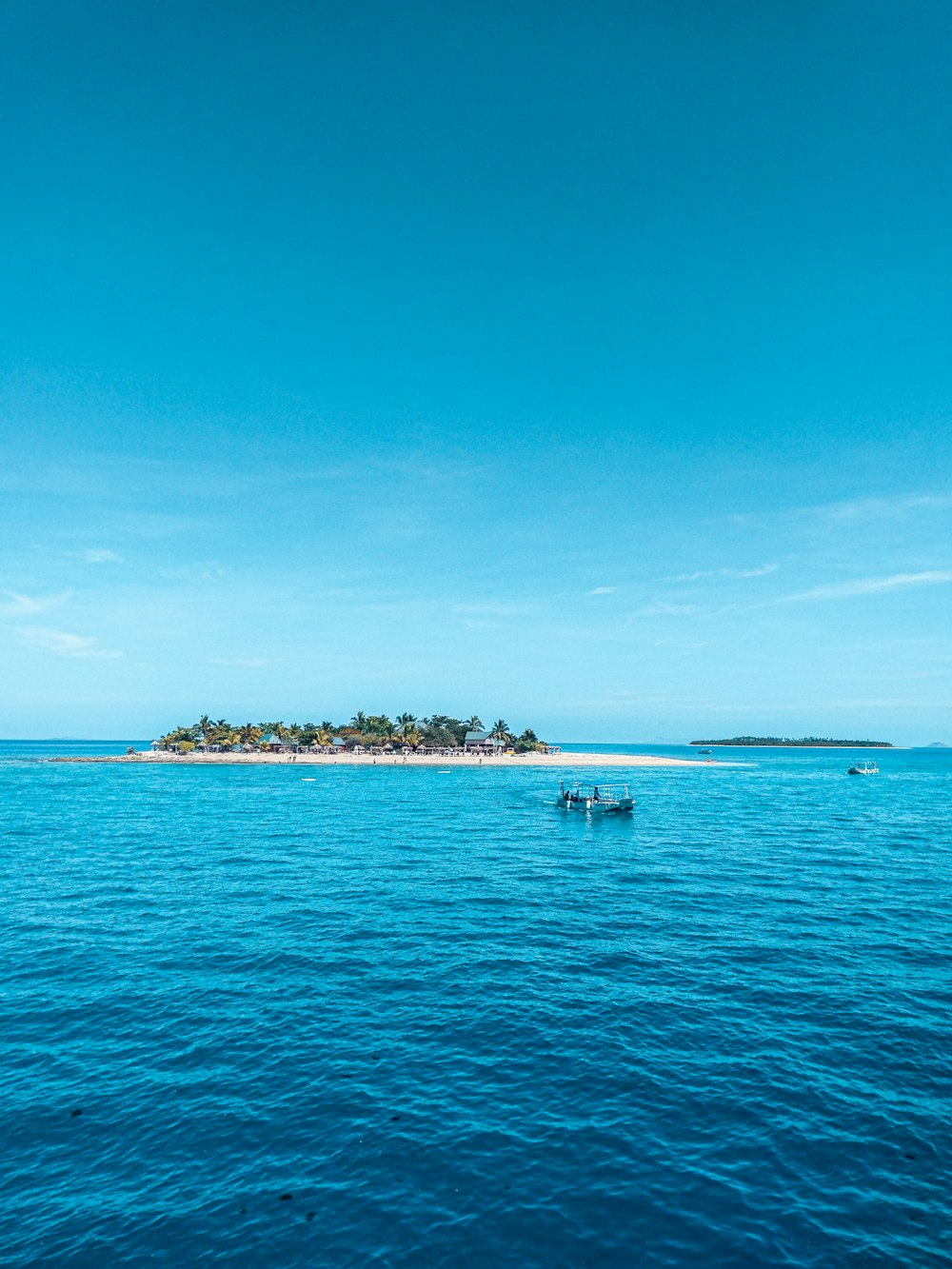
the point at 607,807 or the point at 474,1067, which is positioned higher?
the point at 607,807

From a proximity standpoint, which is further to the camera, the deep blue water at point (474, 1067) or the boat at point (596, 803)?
the boat at point (596, 803)

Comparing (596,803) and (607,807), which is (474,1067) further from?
(596,803)

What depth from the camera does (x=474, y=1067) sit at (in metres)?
24.0

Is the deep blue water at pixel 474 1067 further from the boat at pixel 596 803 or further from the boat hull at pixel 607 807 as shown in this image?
the boat at pixel 596 803

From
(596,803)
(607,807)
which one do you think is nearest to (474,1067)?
(607,807)

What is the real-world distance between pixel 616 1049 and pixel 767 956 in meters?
14.0

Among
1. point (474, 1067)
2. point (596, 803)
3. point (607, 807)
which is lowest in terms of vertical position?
point (474, 1067)

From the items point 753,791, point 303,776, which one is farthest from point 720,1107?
point 303,776

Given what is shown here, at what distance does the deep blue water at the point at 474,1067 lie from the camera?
668 inches

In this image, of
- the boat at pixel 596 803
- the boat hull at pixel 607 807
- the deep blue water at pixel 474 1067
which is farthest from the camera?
the boat at pixel 596 803

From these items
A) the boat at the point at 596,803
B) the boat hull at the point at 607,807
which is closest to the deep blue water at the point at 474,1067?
the boat hull at the point at 607,807

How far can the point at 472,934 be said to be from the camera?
38219 mm

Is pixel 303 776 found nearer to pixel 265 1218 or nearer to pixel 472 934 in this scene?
pixel 472 934

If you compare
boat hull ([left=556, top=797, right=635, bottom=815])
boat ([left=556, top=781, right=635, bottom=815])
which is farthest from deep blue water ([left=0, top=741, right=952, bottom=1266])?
boat ([left=556, top=781, right=635, bottom=815])
